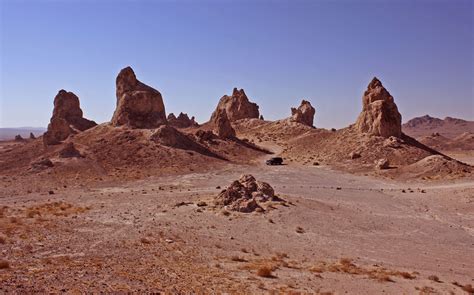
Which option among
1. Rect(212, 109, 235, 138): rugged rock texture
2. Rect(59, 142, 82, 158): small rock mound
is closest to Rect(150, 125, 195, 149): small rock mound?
Rect(59, 142, 82, 158): small rock mound

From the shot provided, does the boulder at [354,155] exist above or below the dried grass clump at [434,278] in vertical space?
above

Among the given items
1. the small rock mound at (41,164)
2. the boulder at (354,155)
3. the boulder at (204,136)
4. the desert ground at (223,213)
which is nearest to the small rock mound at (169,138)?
the desert ground at (223,213)

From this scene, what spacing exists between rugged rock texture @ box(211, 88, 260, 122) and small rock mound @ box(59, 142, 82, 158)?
54.8m

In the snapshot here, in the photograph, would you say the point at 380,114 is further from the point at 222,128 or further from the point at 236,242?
the point at 236,242

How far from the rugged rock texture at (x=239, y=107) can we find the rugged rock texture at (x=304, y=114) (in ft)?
43.2

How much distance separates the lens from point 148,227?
74.0 ft

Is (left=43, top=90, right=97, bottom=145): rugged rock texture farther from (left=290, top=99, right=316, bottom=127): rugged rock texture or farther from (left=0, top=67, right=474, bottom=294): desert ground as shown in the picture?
(left=290, top=99, right=316, bottom=127): rugged rock texture

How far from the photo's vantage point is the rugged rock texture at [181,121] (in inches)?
4109

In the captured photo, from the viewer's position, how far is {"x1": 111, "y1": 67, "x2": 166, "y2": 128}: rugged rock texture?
6075 centimetres

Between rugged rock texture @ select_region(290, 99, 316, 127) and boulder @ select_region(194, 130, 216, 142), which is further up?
rugged rock texture @ select_region(290, 99, 316, 127)

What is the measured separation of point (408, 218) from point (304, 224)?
25.4 ft

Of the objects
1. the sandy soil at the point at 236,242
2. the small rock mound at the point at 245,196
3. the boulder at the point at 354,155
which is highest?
the boulder at the point at 354,155

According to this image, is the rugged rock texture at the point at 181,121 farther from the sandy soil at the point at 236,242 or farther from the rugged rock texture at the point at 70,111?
the sandy soil at the point at 236,242

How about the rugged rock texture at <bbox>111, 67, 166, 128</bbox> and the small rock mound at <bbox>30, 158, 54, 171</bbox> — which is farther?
the rugged rock texture at <bbox>111, 67, 166, 128</bbox>
